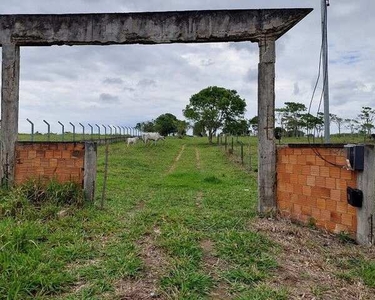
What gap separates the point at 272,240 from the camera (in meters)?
4.00

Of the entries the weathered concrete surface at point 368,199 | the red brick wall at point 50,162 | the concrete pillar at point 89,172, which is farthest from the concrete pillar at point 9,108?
the weathered concrete surface at point 368,199

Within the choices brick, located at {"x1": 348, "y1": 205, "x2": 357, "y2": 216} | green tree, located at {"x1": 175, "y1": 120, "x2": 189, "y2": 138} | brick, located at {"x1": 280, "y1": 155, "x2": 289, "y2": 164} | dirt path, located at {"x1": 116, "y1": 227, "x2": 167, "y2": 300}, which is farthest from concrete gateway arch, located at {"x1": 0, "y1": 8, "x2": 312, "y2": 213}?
green tree, located at {"x1": 175, "y1": 120, "x2": 189, "y2": 138}

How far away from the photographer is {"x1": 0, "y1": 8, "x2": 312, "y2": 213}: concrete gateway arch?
17.4 feet

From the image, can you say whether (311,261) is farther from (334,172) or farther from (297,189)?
→ (297,189)

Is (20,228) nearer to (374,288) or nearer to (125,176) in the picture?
(374,288)

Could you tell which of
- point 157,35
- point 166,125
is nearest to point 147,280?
point 157,35

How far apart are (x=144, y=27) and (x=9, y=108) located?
2.59 metres

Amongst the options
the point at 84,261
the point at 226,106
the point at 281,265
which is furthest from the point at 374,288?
the point at 226,106

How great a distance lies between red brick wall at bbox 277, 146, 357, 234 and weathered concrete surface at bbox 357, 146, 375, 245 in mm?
126

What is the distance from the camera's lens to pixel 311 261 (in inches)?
138

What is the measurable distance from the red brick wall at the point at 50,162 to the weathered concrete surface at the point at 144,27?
1711 mm

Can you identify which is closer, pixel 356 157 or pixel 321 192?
pixel 356 157

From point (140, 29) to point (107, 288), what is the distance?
13.4 ft

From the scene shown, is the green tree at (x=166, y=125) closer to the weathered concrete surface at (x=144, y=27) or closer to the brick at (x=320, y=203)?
the weathered concrete surface at (x=144, y=27)
